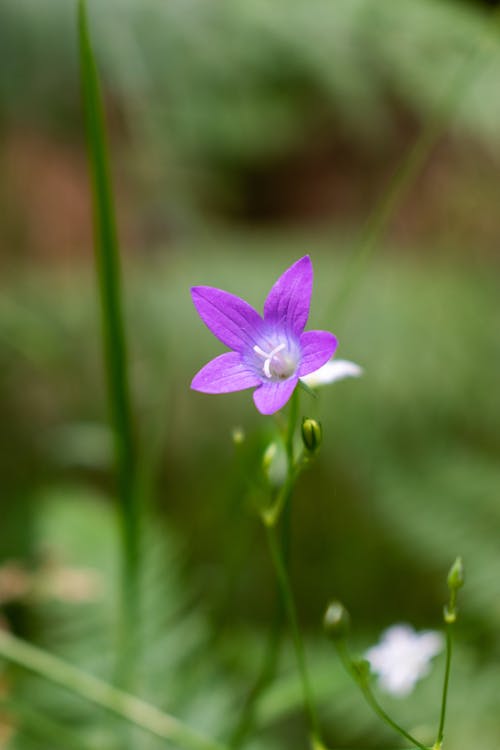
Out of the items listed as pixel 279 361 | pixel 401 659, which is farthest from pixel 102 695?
pixel 279 361

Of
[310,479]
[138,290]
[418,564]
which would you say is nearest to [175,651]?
[418,564]

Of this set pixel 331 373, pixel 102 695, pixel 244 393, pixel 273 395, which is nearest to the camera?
pixel 273 395

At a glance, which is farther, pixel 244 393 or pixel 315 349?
pixel 244 393

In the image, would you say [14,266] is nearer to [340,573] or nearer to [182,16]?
[182,16]

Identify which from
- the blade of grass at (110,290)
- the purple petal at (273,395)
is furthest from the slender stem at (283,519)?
the blade of grass at (110,290)

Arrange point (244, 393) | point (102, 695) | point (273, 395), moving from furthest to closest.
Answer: point (244, 393) → point (102, 695) → point (273, 395)

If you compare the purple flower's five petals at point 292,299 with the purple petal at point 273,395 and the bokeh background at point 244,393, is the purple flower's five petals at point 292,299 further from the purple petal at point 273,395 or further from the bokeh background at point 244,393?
the bokeh background at point 244,393

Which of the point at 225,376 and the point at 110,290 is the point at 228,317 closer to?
the point at 225,376

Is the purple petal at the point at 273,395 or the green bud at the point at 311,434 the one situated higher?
the purple petal at the point at 273,395
